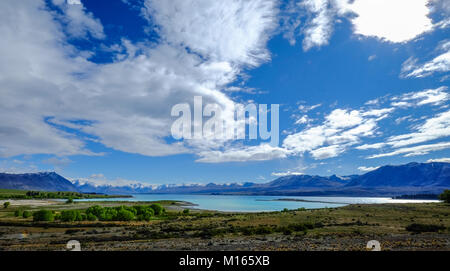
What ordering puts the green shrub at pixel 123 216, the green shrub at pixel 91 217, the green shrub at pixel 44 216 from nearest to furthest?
the green shrub at pixel 44 216 < the green shrub at pixel 91 217 < the green shrub at pixel 123 216

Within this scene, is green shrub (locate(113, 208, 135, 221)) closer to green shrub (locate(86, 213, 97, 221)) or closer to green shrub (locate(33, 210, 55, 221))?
green shrub (locate(86, 213, 97, 221))

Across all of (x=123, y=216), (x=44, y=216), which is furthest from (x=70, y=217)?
(x=123, y=216)

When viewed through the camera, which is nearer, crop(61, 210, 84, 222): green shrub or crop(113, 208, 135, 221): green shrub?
crop(61, 210, 84, 222): green shrub

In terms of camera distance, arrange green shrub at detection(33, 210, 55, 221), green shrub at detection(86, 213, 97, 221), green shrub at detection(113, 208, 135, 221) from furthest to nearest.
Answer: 1. green shrub at detection(113, 208, 135, 221)
2. green shrub at detection(86, 213, 97, 221)
3. green shrub at detection(33, 210, 55, 221)

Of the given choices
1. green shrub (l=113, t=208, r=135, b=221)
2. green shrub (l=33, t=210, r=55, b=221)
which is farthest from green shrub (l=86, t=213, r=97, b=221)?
green shrub (l=33, t=210, r=55, b=221)

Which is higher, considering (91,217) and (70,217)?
(70,217)

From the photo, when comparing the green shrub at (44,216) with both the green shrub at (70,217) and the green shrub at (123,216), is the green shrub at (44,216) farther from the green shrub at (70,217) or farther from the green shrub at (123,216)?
the green shrub at (123,216)

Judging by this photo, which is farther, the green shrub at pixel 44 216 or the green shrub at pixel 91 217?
the green shrub at pixel 91 217

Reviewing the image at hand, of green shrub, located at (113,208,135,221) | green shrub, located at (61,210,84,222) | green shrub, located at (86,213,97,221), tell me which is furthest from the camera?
green shrub, located at (113,208,135,221)

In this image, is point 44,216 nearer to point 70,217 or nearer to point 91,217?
point 70,217

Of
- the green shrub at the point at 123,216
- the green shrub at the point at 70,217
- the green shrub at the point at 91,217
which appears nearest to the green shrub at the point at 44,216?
the green shrub at the point at 70,217
